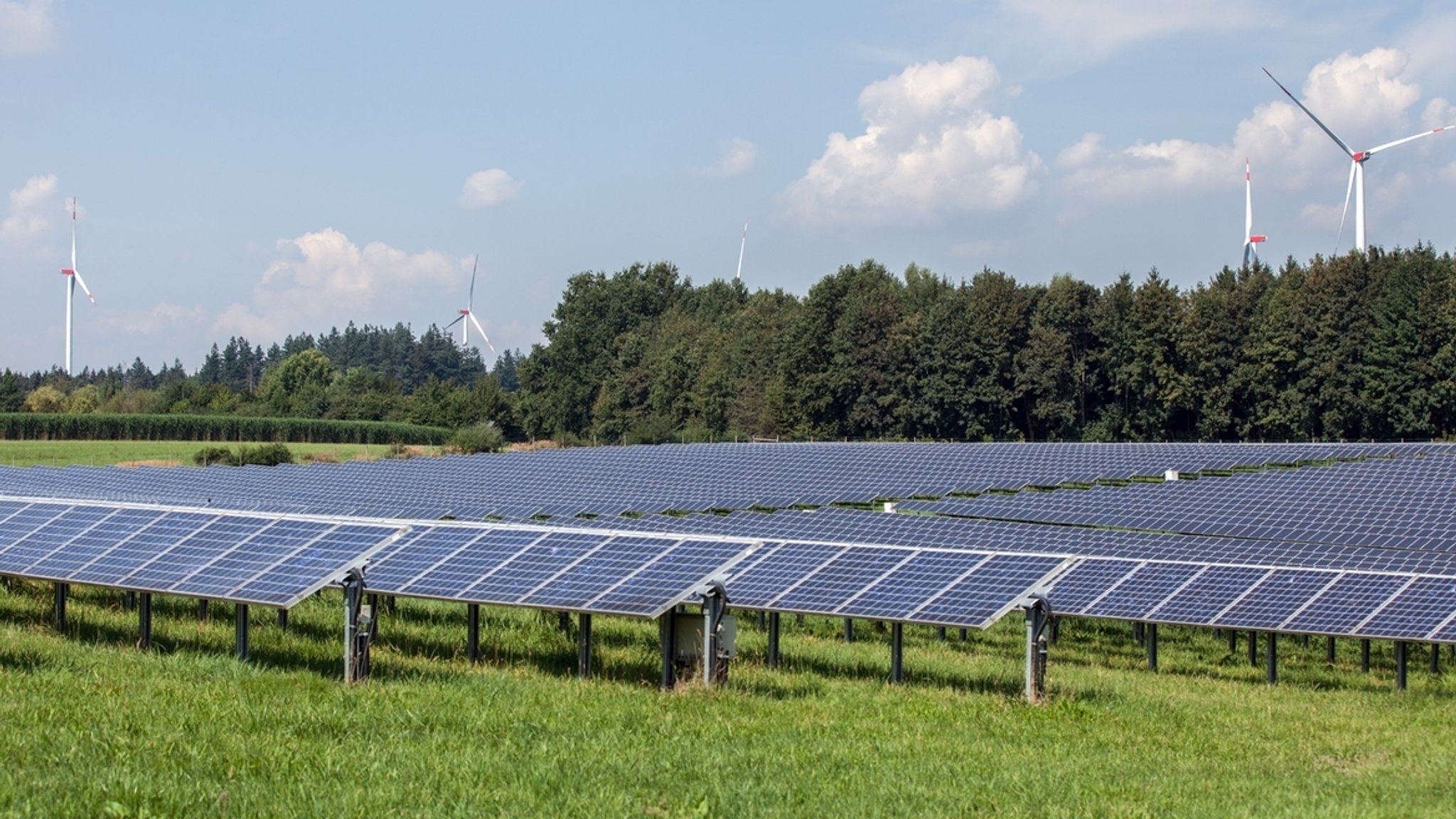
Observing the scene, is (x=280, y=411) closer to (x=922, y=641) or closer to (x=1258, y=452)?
(x=1258, y=452)

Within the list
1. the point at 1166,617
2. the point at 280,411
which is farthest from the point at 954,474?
the point at 280,411

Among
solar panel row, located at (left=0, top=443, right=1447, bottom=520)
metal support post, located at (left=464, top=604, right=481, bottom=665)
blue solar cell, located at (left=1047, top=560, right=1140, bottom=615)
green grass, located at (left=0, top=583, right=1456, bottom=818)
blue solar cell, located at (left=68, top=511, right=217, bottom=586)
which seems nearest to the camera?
green grass, located at (left=0, top=583, right=1456, bottom=818)

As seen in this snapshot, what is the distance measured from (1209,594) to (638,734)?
38.1ft

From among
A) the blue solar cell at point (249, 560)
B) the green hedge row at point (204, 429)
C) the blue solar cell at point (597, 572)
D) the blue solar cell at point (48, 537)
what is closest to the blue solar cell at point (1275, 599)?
the blue solar cell at point (597, 572)

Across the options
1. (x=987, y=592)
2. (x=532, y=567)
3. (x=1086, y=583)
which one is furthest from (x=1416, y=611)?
(x=532, y=567)

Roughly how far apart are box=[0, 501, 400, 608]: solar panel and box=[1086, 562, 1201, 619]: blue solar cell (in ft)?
34.5

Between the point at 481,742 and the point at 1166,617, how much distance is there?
469 inches

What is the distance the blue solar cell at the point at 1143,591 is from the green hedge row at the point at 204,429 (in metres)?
89.2

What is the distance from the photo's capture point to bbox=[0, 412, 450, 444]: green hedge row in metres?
100

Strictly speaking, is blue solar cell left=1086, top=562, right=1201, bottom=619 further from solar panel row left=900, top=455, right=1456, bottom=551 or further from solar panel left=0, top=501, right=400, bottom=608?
solar panel left=0, top=501, right=400, bottom=608

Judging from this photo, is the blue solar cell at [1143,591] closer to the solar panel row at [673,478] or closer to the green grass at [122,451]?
the solar panel row at [673,478]

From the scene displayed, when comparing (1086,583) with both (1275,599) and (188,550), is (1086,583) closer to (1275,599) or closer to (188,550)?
(1275,599)

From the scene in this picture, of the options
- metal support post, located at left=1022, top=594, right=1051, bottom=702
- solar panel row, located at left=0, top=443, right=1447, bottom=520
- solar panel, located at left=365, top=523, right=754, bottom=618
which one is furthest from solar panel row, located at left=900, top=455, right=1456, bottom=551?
solar panel, located at left=365, top=523, right=754, bottom=618

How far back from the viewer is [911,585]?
19109 millimetres
